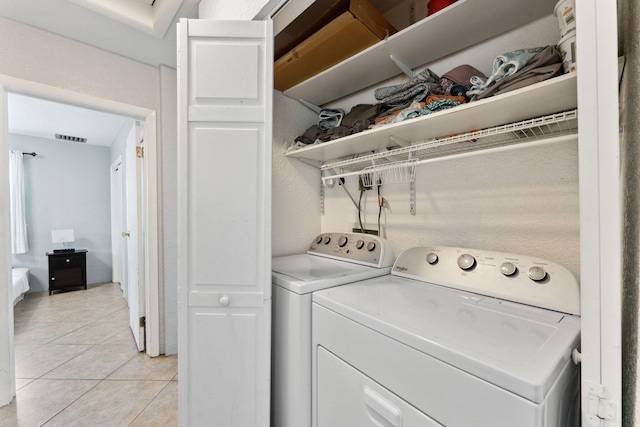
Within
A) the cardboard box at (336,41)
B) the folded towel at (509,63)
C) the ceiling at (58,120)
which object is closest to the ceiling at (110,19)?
the cardboard box at (336,41)

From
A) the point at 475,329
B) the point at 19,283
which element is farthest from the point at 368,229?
the point at 19,283

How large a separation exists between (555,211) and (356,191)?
41.3 inches

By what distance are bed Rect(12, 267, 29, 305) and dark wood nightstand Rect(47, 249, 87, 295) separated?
0.29 metres

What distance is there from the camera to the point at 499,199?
1.23 meters

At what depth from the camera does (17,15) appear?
157cm

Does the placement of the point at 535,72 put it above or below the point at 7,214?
→ above

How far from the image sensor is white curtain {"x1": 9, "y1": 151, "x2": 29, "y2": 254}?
3.95 metres

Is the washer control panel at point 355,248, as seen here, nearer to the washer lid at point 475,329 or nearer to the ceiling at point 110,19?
the washer lid at point 475,329

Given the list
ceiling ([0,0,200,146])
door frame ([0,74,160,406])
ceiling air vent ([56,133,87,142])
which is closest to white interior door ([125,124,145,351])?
door frame ([0,74,160,406])

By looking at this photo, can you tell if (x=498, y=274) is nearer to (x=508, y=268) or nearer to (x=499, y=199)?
(x=508, y=268)

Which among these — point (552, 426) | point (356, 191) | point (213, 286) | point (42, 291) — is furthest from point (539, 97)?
point (42, 291)

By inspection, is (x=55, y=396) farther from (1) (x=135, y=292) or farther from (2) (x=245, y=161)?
(2) (x=245, y=161)

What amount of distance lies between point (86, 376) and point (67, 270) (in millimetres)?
3106

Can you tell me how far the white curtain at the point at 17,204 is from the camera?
395 cm
